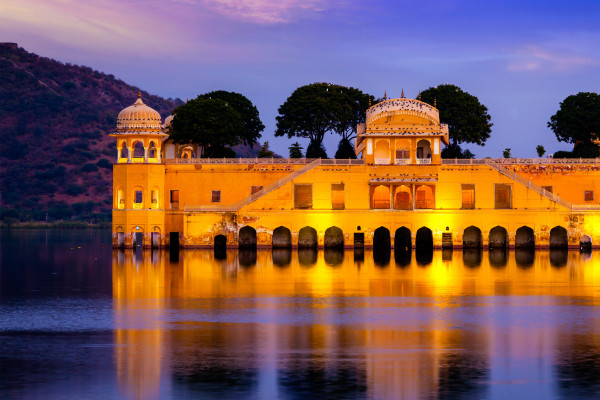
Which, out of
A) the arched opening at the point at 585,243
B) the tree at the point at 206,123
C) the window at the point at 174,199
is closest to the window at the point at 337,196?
the tree at the point at 206,123

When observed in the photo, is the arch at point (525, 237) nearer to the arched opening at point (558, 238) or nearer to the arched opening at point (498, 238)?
the arched opening at point (498, 238)

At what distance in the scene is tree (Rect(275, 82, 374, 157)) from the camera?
79.2m

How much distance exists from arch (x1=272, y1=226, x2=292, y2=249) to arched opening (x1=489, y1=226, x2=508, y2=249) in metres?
14.8

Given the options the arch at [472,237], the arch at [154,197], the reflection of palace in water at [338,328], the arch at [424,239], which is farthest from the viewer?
the arch at [424,239]

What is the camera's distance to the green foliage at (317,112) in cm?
7919

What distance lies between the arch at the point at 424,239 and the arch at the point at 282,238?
9.54m

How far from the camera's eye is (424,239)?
7456 cm

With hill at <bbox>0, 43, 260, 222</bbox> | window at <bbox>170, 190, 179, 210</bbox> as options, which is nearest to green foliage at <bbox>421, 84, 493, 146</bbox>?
window at <bbox>170, 190, 179, 210</bbox>

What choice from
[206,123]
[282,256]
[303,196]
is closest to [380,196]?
[303,196]

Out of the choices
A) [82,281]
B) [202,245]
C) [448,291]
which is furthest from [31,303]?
[202,245]

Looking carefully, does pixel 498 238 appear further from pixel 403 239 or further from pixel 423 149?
pixel 423 149

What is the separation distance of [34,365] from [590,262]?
4076 cm

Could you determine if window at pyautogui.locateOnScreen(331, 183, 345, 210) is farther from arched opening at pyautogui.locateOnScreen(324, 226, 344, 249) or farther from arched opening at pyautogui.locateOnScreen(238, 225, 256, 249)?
arched opening at pyautogui.locateOnScreen(238, 225, 256, 249)

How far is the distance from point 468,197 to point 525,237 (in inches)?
241
